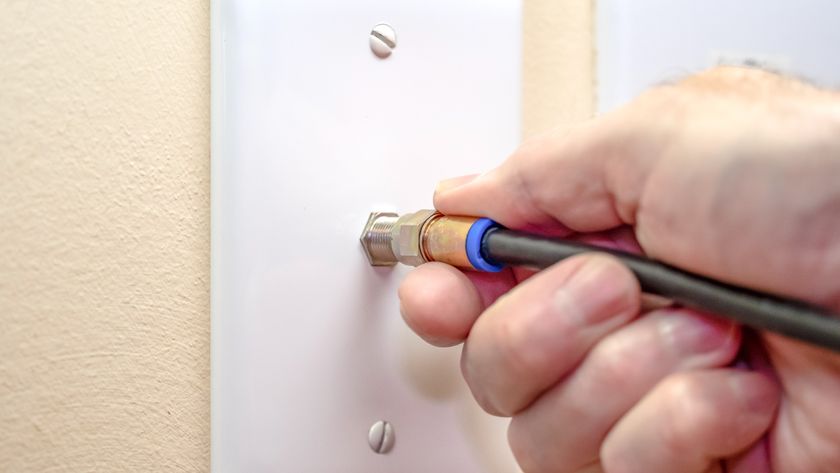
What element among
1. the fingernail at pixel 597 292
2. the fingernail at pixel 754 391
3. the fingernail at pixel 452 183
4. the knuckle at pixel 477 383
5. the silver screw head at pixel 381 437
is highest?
the fingernail at pixel 452 183

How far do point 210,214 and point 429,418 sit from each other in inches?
4.9

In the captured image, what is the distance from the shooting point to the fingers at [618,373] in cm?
22

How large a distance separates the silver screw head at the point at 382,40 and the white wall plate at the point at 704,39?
13 centimetres

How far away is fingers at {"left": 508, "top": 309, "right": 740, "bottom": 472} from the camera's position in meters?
0.22

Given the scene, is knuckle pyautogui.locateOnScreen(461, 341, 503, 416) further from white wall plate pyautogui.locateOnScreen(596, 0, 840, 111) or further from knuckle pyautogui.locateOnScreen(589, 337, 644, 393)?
white wall plate pyautogui.locateOnScreen(596, 0, 840, 111)

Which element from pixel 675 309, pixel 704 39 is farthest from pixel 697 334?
pixel 704 39

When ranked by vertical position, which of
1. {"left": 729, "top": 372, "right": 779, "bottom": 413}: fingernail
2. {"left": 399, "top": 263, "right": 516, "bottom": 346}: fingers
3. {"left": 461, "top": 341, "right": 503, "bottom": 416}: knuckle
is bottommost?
{"left": 461, "top": 341, "right": 503, "bottom": 416}: knuckle

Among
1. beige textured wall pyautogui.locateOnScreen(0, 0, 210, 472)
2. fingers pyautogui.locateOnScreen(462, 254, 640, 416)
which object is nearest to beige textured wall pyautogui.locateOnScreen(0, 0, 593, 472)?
beige textured wall pyautogui.locateOnScreen(0, 0, 210, 472)

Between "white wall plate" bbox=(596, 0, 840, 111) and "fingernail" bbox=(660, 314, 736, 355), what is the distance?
0.58 ft

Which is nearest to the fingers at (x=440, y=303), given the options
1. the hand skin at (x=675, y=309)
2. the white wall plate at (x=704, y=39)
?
the hand skin at (x=675, y=309)

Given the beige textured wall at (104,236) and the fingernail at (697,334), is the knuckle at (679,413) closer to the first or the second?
the fingernail at (697,334)

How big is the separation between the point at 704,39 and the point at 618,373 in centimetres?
25

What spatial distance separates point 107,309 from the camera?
243mm

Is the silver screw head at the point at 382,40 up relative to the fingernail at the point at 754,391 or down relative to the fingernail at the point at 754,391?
up
